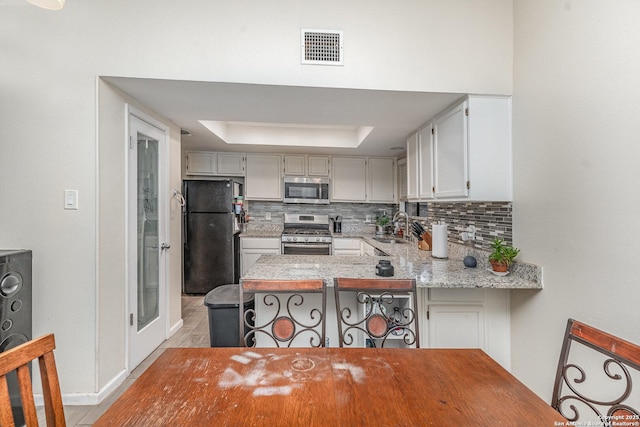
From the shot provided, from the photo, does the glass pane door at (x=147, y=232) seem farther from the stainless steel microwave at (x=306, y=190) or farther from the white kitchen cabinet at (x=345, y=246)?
the white kitchen cabinet at (x=345, y=246)

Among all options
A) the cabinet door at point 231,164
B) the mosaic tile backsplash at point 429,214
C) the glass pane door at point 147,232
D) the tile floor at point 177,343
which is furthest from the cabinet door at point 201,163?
the tile floor at point 177,343

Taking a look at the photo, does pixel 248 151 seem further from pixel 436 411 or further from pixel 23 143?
pixel 436 411

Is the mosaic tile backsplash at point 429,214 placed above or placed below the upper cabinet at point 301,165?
below

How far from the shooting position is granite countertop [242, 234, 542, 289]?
1744mm

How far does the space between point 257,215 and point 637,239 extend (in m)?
4.39

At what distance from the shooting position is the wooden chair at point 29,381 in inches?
27.9

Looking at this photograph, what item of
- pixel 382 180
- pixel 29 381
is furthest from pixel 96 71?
pixel 382 180

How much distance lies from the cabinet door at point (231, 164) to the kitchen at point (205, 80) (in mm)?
2452

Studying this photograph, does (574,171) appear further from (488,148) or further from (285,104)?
(285,104)

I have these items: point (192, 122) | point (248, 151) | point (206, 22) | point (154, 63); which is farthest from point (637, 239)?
point (248, 151)

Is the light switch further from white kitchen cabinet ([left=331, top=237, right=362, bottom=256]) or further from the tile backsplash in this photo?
white kitchen cabinet ([left=331, top=237, right=362, bottom=256])

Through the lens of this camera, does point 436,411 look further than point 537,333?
No

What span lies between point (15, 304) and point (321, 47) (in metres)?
2.40

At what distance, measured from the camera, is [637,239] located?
1.22m
